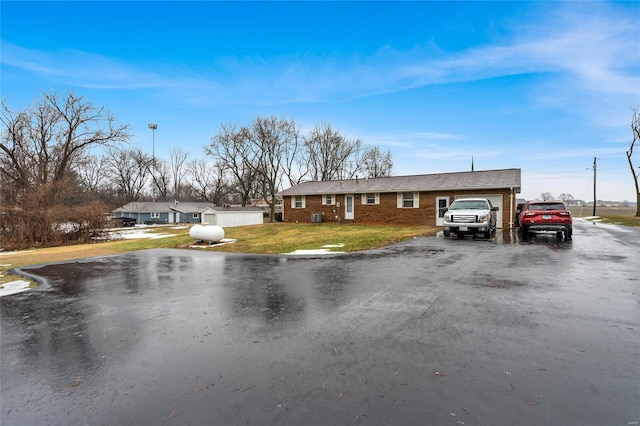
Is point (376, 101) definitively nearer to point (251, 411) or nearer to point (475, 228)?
point (475, 228)

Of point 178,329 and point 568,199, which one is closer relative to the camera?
point 178,329

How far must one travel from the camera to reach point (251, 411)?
7.80 ft

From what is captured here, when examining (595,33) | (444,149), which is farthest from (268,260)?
(444,149)

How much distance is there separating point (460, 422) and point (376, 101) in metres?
24.9

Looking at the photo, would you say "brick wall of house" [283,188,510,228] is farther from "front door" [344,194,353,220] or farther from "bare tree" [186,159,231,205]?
"bare tree" [186,159,231,205]

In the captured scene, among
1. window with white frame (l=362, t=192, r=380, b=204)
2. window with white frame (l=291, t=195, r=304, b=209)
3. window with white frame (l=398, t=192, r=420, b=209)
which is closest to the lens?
window with white frame (l=398, t=192, r=420, b=209)

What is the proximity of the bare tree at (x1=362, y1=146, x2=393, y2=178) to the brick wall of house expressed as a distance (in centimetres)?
2452

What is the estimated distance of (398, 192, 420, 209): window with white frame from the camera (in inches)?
888

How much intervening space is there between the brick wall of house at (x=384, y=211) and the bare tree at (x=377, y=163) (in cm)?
2452

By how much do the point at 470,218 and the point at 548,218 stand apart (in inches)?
126

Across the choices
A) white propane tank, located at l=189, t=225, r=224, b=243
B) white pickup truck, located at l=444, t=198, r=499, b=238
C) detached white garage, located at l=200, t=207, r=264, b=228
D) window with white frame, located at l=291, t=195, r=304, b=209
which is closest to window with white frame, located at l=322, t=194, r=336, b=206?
window with white frame, located at l=291, t=195, r=304, b=209

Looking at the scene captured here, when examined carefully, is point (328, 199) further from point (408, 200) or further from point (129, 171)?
point (129, 171)

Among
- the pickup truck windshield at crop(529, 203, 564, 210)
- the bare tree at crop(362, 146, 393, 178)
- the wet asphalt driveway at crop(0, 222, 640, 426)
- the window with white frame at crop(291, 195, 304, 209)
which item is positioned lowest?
the wet asphalt driveway at crop(0, 222, 640, 426)

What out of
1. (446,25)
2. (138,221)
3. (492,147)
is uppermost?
(446,25)
